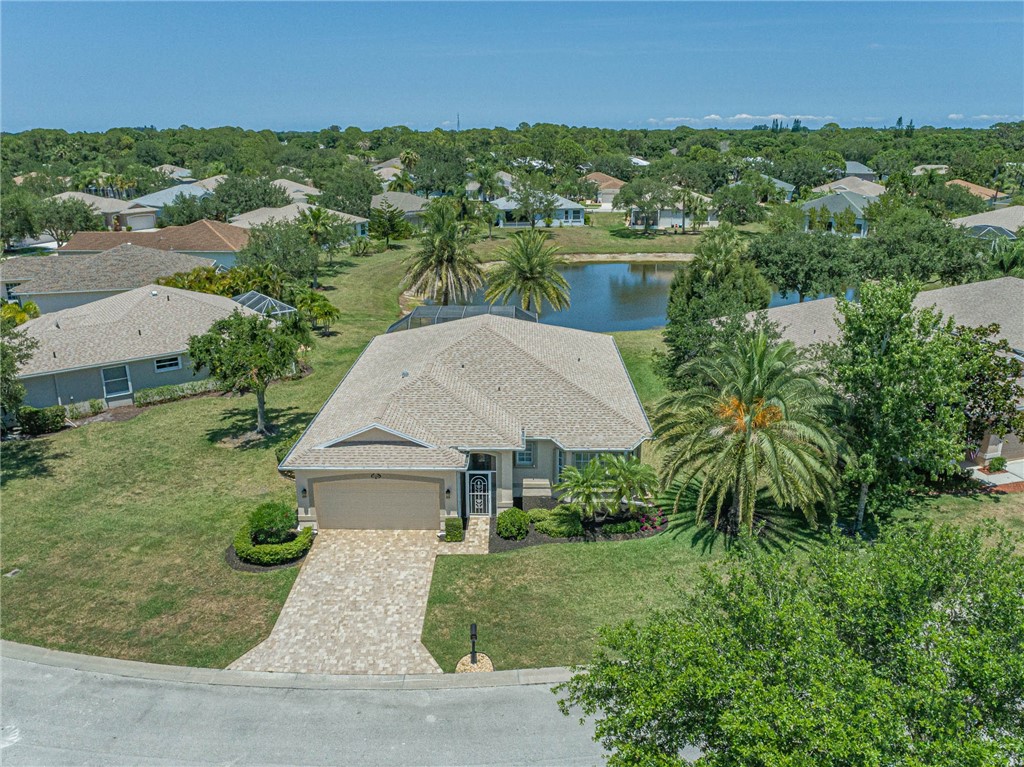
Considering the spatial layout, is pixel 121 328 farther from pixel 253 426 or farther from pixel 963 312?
pixel 963 312

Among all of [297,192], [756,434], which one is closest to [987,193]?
[297,192]

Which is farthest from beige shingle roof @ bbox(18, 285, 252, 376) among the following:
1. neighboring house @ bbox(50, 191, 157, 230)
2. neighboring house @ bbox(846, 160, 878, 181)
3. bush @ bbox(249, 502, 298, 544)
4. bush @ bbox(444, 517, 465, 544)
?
neighboring house @ bbox(846, 160, 878, 181)

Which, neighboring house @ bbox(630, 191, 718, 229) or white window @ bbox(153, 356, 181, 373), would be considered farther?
neighboring house @ bbox(630, 191, 718, 229)

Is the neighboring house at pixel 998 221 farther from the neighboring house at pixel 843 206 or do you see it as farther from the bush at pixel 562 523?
the bush at pixel 562 523

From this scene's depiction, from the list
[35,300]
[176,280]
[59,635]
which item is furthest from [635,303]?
[59,635]

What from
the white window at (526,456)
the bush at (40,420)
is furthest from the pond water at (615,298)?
the bush at (40,420)

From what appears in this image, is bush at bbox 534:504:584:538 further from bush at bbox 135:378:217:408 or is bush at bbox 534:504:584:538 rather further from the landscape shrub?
bush at bbox 135:378:217:408
